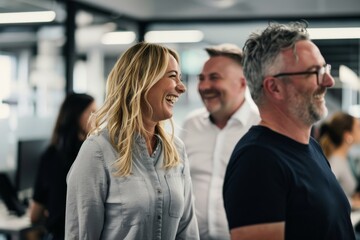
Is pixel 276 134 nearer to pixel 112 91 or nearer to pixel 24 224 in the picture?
pixel 112 91

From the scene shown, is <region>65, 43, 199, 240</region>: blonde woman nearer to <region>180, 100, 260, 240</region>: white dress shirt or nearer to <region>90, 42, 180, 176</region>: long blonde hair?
<region>90, 42, 180, 176</region>: long blonde hair

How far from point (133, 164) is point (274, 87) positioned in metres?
0.52

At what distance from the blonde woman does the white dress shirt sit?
23.2 inches

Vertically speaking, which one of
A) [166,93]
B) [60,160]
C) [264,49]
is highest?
[264,49]

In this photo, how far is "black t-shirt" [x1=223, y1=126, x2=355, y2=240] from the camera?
1454 millimetres

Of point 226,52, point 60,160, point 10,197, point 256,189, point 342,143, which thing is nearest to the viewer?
point 256,189

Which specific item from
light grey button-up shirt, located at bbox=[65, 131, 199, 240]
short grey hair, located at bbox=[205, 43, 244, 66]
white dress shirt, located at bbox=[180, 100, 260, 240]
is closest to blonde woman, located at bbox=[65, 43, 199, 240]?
light grey button-up shirt, located at bbox=[65, 131, 199, 240]

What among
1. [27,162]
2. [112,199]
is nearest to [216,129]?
[112,199]

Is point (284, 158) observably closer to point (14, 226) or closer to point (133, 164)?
point (133, 164)

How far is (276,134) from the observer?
1.60 metres

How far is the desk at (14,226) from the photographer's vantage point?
3340 mm

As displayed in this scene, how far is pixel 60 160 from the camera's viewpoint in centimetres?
285

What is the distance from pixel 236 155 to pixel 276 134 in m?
0.15

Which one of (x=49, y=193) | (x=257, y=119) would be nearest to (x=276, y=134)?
(x=257, y=119)
